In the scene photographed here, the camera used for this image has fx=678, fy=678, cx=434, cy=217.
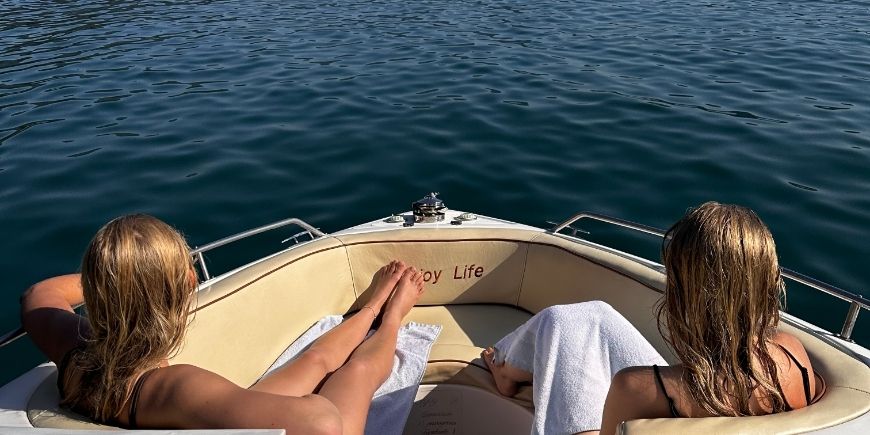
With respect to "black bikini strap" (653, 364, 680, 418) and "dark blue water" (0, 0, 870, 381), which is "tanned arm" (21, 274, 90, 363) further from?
"dark blue water" (0, 0, 870, 381)

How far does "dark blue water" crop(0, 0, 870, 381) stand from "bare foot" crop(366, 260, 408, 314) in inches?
80.9

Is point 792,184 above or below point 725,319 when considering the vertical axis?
below

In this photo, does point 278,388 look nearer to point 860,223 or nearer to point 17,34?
point 860,223

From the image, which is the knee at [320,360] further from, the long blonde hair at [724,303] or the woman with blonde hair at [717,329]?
the long blonde hair at [724,303]

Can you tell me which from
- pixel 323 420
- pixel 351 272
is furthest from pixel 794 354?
pixel 351 272

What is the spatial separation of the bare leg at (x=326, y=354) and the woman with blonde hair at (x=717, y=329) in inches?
41.9

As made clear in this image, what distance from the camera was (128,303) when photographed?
68.6 inches

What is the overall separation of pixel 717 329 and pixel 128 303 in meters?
1.47

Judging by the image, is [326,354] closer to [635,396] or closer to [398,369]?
[398,369]

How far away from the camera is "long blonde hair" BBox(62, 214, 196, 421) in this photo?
5.65 feet

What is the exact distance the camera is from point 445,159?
6.39 meters

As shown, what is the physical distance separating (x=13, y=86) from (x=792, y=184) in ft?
30.4

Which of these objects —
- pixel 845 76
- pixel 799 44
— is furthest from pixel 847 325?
pixel 799 44

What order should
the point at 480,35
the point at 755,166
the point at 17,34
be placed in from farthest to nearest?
the point at 17,34 → the point at 480,35 → the point at 755,166
